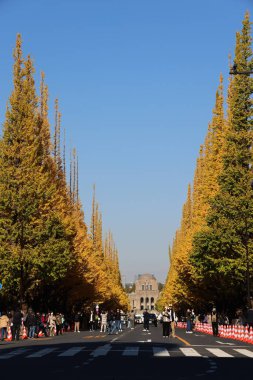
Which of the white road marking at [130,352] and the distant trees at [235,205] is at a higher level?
the distant trees at [235,205]

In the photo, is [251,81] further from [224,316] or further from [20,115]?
[224,316]

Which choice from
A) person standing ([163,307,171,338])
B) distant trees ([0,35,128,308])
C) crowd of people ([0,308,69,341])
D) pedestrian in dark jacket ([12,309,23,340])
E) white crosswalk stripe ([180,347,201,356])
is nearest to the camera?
white crosswalk stripe ([180,347,201,356])

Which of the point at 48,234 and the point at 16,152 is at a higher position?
the point at 16,152

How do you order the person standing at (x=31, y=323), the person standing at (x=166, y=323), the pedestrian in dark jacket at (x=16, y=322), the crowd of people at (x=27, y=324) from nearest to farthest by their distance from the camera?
1. the pedestrian in dark jacket at (x=16, y=322)
2. the crowd of people at (x=27, y=324)
3. the person standing at (x=166, y=323)
4. the person standing at (x=31, y=323)

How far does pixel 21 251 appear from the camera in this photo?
5262 centimetres

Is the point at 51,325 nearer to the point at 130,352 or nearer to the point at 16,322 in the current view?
the point at 16,322

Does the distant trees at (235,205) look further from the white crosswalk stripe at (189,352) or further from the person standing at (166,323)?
the white crosswalk stripe at (189,352)

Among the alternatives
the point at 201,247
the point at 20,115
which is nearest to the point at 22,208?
the point at 20,115

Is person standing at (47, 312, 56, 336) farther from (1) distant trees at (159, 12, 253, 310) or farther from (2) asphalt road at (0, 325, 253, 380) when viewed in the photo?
(2) asphalt road at (0, 325, 253, 380)

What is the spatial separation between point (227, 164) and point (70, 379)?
41761 mm

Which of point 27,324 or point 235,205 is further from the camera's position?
point 235,205

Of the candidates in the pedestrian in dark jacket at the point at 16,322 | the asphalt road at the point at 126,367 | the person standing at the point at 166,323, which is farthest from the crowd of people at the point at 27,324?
the asphalt road at the point at 126,367

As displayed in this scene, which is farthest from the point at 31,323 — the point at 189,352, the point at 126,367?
the point at 126,367

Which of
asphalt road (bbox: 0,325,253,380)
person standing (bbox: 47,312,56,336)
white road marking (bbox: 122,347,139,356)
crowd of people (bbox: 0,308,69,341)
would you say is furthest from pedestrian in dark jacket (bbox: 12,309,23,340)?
asphalt road (bbox: 0,325,253,380)
